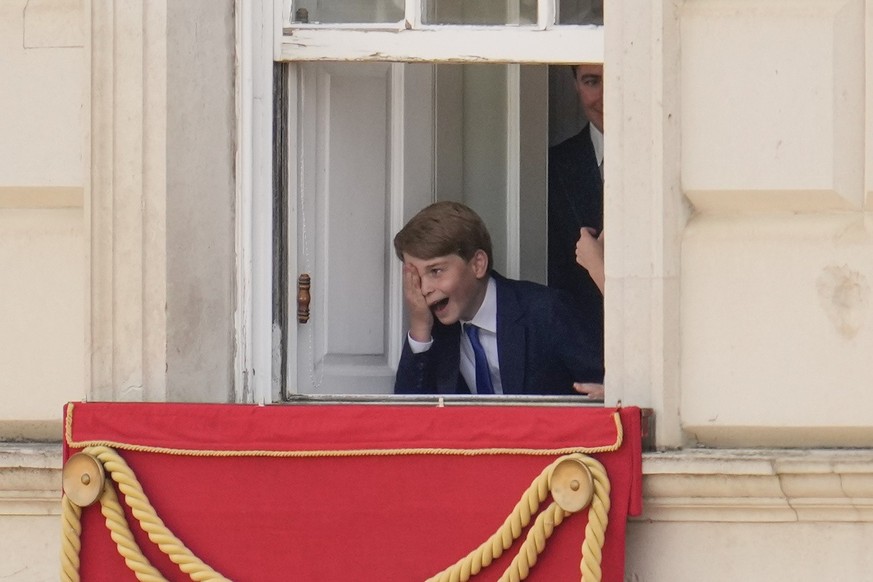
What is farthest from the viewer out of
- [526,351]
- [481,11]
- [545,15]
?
[526,351]

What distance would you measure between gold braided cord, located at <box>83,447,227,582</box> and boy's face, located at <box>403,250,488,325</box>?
1.27 metres

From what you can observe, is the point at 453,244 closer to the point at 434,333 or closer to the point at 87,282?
the point at 434,333

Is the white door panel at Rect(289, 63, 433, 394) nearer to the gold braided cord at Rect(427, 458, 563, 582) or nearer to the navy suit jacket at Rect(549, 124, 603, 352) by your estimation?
the navy suit jacket at Rect(549, 124, 603, 352)

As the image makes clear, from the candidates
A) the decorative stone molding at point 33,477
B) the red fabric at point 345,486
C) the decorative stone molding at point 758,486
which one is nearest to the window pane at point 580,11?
the red fabric at point 345,486

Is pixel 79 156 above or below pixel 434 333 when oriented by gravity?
above

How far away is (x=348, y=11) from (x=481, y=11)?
1.24ft

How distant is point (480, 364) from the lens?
490 cm

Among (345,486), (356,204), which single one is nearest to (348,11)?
(356,204)

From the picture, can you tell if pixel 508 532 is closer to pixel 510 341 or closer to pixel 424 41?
pixel 510 341

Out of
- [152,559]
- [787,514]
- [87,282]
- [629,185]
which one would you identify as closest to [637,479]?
[787,514]

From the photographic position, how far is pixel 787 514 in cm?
386

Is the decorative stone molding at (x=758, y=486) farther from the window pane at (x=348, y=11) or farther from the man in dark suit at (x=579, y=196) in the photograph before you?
the window pane at (x=348, y=11)

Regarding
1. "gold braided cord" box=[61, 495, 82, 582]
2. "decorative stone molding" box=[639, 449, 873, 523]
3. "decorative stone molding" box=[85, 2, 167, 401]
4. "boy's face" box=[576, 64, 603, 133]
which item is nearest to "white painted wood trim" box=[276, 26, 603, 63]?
"decorative stone molding" box=[85, 2, 167, 401]

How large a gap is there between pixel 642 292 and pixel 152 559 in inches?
53.7
